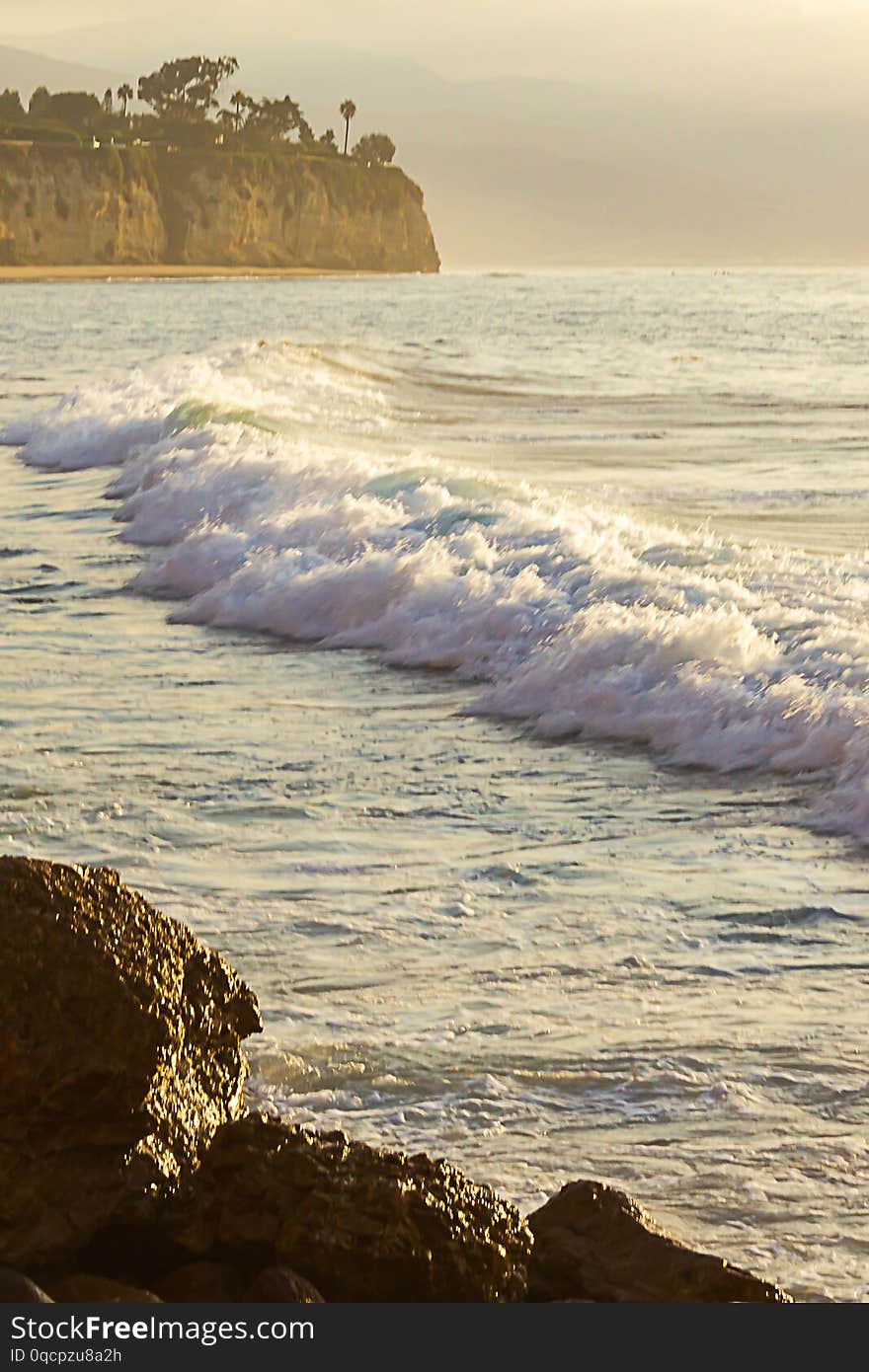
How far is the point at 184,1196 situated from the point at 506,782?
4.53 meters

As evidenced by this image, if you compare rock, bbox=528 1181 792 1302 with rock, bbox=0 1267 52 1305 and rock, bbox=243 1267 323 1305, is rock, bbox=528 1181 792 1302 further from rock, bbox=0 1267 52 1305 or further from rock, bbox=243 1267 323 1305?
rock, bbox=0 1267 52 1305

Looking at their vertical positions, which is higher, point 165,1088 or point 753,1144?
point 165,1088

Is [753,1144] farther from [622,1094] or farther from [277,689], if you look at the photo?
[277,689]

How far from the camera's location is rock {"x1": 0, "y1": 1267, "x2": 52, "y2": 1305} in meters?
3.36

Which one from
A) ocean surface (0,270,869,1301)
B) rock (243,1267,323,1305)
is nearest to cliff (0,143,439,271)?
ocean surface (0,270,869,1301)

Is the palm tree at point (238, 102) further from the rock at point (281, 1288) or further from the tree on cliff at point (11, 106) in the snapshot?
the rock at point (281, 1288)

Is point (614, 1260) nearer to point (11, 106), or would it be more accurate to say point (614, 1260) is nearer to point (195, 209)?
point (195, 209)

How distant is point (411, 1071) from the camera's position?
5047 mm

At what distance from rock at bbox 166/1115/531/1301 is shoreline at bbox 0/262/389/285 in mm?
140420

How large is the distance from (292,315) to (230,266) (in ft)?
348

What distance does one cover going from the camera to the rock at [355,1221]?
366cm

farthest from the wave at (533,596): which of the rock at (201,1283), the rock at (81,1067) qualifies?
the rock at (201,1283)

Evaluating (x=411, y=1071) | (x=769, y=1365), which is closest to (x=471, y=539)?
(x=411, y=1071)

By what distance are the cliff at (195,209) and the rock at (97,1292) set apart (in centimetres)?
16112
